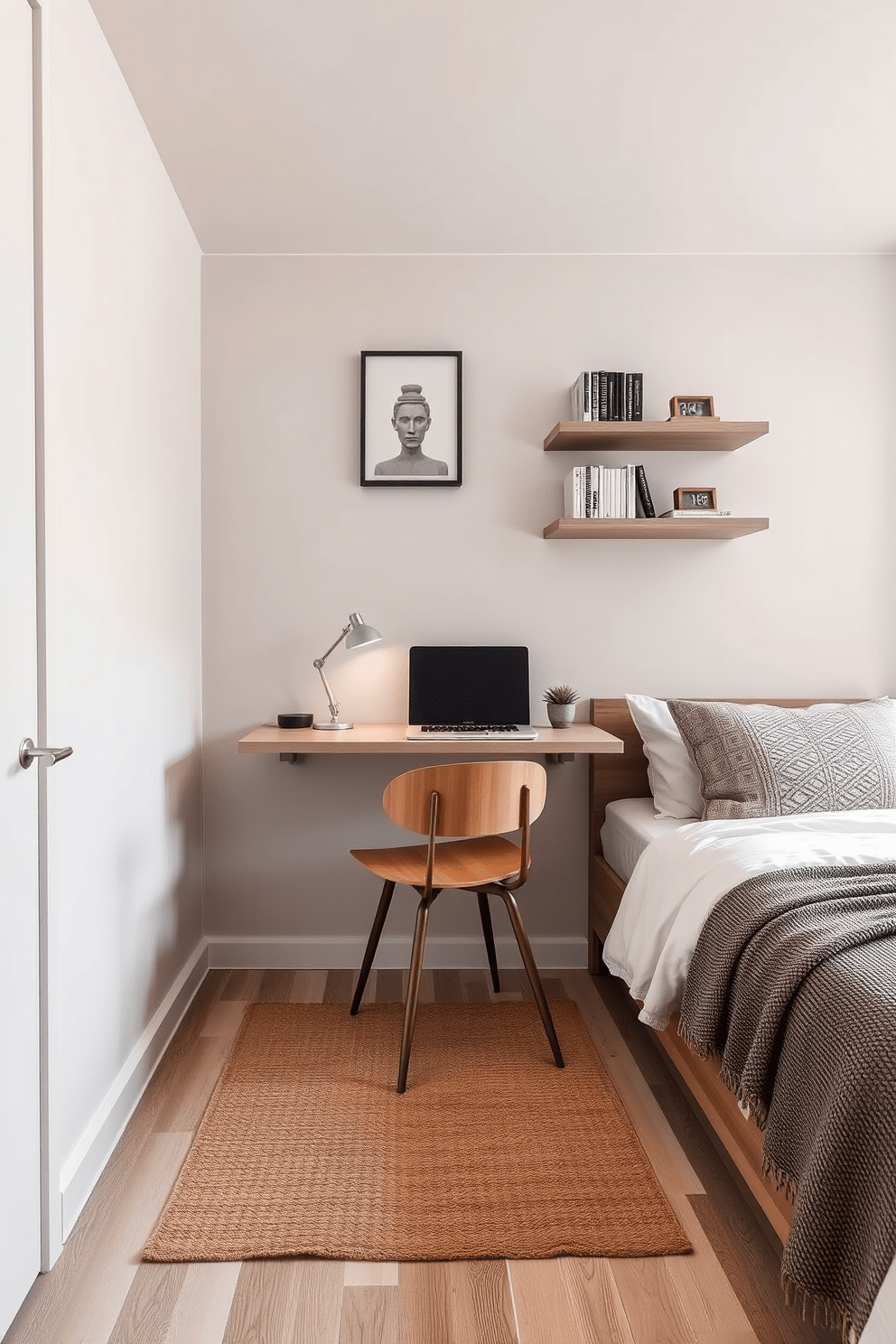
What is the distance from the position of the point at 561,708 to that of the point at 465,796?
2.58 feet

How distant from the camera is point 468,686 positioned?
10.4ft

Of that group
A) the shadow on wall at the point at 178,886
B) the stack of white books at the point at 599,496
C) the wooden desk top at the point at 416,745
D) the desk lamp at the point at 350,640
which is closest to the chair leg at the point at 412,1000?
the wooden desk top at the point at 416,745

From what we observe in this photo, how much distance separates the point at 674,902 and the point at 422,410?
6.26 feet

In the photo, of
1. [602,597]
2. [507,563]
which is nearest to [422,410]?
[507,563]

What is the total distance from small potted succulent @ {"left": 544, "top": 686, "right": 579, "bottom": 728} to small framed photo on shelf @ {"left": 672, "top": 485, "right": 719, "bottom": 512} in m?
0.74

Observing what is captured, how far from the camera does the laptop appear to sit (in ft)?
10.3

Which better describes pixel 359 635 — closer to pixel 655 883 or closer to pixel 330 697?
pixel 330 697

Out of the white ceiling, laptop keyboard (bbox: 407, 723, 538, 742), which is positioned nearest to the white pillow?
laptop keyboard (bbox: 407, 723, 538, 742)

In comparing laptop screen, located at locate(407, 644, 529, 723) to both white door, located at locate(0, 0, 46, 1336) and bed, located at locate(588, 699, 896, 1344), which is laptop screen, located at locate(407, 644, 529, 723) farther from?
white door, located at locate(0, 0, 46, 1336)

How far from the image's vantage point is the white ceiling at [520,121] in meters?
2.02

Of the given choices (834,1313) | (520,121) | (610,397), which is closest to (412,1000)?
(834,1313)

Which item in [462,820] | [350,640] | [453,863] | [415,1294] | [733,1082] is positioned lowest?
[415,1294]

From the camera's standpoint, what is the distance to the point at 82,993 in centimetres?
192

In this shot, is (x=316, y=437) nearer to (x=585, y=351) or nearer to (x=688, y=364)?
(x=585, y=351)
